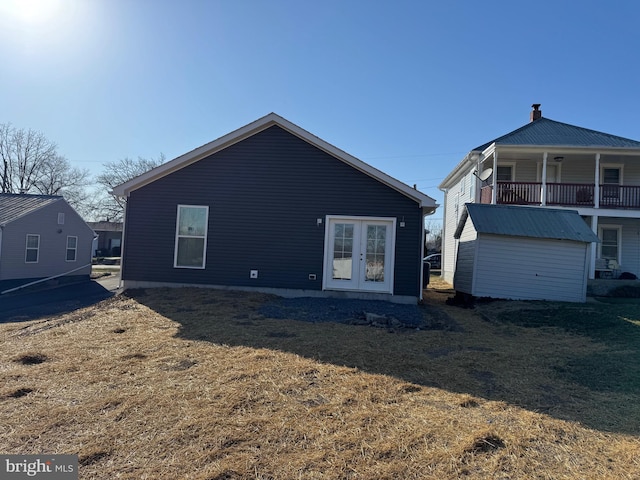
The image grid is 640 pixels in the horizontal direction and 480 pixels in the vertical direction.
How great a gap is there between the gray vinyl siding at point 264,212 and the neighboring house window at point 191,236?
153 mm

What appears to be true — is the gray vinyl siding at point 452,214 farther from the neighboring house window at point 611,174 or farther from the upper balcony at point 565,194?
the neighboring house window at point 611,174

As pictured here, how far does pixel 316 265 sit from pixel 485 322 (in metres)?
4.20

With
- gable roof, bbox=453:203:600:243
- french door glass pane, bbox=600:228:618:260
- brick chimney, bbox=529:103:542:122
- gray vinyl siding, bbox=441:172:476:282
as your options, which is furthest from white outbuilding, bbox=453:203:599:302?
brick chimney, bbox=529:103:542:122

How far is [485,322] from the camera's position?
8703 mm

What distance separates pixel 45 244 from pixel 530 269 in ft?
67.2

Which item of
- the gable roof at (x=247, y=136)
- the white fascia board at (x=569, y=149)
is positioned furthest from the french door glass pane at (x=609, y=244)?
the gable roof at (x=247, y=136)

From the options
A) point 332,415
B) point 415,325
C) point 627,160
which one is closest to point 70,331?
point 332,415

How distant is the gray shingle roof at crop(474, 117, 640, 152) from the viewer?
15.1 metres

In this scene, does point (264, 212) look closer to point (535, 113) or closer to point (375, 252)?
point (375, 252)

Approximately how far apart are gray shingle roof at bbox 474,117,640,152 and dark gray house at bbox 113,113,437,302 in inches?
303

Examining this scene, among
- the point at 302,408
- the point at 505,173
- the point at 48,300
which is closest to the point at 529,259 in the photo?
the point at 505,173

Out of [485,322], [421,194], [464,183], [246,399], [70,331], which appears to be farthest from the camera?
[464,183]

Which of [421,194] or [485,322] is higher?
[421,194]

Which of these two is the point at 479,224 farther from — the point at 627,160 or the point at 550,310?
the point at 627,160
